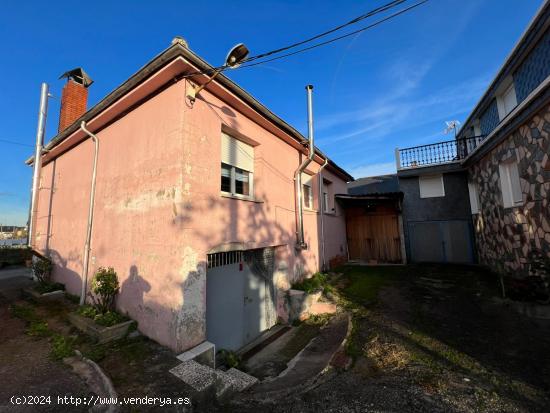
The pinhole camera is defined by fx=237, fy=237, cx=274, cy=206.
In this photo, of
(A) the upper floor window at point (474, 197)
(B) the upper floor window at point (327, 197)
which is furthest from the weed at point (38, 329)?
(A) the upper floor window at point (474, 197)

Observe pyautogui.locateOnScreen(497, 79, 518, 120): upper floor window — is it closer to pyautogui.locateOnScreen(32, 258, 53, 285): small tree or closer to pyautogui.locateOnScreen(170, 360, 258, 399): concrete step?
pyautogui.locateOnScreen(170, 360, 258, 399): concrete step

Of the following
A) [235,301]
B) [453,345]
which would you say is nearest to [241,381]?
[235,301]

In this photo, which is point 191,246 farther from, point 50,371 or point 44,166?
point 44,166

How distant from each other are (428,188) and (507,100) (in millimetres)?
4899

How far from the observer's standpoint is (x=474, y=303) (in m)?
6.16

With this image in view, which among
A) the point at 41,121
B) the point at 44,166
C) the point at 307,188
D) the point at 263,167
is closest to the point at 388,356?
the point at 263,167

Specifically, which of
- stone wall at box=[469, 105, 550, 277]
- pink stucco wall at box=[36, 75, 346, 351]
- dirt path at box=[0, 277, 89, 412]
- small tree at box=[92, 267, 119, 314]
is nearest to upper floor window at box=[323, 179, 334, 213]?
pink stucco wall at box=[36, 75, 346, 351]

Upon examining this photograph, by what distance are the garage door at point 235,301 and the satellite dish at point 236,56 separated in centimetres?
370

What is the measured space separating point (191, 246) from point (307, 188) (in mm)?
6294

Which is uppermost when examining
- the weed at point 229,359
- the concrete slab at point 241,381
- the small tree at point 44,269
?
the small tree at point 44,269

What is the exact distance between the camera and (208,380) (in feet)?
9.98

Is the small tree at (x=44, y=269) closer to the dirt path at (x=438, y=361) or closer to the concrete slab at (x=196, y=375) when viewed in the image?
the concrete slab at (x=196, y=375)

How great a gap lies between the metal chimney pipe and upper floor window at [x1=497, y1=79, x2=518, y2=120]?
54.3 ft

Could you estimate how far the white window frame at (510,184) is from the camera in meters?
7.72
